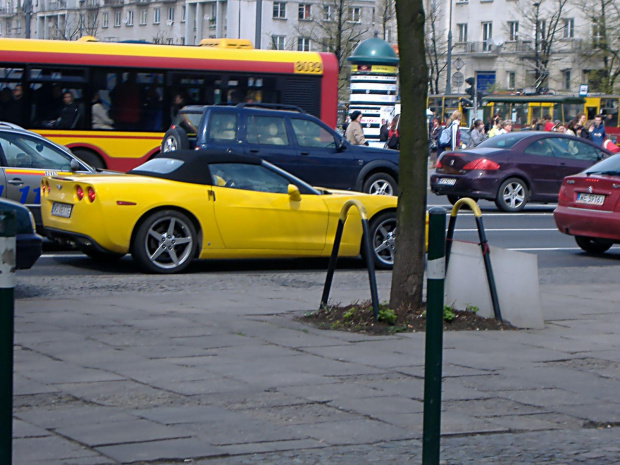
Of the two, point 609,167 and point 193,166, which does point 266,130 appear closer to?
point 609,167

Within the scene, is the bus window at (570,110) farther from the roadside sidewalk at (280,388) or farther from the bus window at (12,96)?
the roadside sidewalk at (280,388)

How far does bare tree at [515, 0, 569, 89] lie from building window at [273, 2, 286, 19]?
2431 cm

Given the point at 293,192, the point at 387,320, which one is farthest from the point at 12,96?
the point at 387,320

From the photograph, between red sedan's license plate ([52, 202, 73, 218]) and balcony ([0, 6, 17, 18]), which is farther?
balcony ([0, 6, 17, 18])

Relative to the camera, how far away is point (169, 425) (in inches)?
222

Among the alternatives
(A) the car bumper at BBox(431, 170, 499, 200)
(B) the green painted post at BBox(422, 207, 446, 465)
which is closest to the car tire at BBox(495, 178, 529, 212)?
(A) the car bumper at BBox(431, 170, 499, 200)

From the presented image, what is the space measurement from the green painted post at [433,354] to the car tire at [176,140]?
524 inches

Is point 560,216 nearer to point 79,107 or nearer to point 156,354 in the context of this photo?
point 156,354

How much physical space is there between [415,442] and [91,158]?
1702 centimetres

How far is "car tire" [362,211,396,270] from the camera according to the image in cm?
1260

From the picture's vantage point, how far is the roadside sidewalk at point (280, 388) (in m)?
5.28

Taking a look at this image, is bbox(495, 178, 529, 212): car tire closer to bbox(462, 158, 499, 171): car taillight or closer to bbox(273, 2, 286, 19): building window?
bbox(462, 158, 499, 171): car taillight

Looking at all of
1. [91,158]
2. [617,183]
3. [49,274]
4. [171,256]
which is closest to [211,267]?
[171,256]

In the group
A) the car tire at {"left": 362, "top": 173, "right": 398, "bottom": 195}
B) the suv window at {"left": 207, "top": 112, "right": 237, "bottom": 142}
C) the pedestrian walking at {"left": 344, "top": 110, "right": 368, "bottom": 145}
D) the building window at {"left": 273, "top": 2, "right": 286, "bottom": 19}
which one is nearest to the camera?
the suv window at {"left": 207, "top": 112, "right": 237, "bottom": 142}
